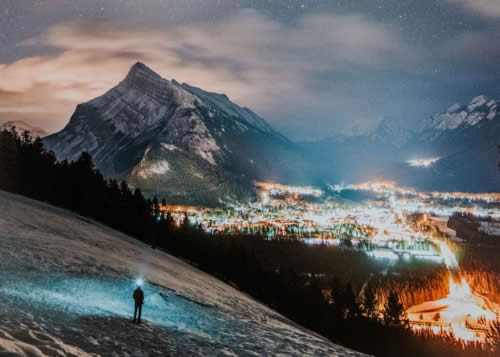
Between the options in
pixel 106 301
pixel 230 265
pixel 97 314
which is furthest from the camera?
pixel 230 265

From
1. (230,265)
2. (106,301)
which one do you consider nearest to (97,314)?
(106,301)

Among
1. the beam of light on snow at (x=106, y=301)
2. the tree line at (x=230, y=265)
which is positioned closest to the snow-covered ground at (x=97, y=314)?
the beam of light on snow at (x=106, y=301)

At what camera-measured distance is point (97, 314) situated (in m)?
18.5

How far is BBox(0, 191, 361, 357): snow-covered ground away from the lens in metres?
13.9

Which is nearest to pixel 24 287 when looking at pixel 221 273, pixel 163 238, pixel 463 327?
pixel 221 273

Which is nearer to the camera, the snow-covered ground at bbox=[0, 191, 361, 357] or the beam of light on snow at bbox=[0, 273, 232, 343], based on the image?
the snow-covered ground at bbox=[0, 191, 361, 357]

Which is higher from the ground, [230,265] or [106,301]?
[106,301]

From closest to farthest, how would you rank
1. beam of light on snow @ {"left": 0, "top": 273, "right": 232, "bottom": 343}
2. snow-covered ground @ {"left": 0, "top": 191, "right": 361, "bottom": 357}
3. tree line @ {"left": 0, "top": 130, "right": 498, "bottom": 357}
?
snow-covered ground @ {"left": 0, "top": 191, "right": 361, "bottom": 357}
beam of light on snow @ {"left": 0, "top": 273, "right": 232, "bottom": 343}
tree line @ {"left": 0, "top": 130, "right": 498, "bottom": 357}

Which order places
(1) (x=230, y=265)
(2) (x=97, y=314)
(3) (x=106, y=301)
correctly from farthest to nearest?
1. (1) (x=230, y=265)
2. (3) (x=106, y=301)
3. (2) (x=97, y=314)

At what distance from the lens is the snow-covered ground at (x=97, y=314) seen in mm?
13942

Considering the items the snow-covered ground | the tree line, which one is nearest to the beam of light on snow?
the snow-covered ground

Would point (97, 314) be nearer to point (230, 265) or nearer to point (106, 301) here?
point (106, 301)

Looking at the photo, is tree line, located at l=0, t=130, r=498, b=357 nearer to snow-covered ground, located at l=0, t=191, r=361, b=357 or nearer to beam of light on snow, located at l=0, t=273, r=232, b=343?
snow-covered ground, located at l=0, t=191, r=361, b=357

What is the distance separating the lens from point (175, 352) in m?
16.5
